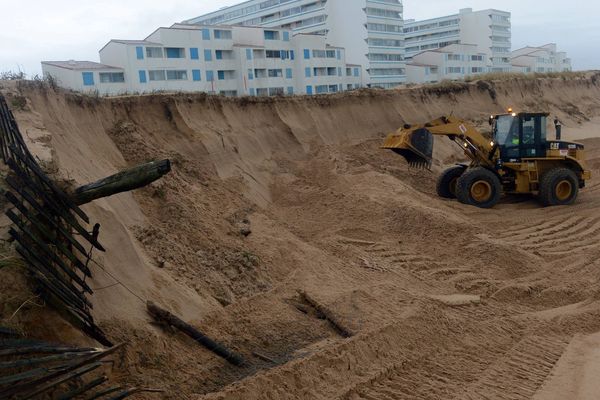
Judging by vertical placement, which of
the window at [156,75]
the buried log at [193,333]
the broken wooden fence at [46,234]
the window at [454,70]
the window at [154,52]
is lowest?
the buried log at [193,333]

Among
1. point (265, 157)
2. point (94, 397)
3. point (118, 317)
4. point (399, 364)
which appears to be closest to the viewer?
point (94, 397)

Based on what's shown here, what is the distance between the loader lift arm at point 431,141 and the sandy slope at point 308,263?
41.0 inches

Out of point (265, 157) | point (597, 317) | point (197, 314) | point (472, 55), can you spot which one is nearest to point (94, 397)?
point (197, 314)

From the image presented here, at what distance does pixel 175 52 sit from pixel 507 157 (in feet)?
106

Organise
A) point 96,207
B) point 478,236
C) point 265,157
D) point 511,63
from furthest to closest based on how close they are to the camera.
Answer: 1. point 511,63
2. point 265,157
3. point 478,236
4. point 96,207

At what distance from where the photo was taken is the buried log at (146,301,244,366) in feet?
20.3

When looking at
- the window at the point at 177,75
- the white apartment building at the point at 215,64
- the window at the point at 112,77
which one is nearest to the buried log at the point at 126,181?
the white apartment building at the point at 215,64

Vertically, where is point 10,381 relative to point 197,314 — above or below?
above

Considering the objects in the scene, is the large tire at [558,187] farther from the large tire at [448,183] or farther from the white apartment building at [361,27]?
the white apartment building at [361,27]

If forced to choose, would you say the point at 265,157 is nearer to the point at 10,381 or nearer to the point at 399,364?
the point at 399,364

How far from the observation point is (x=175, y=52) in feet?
137

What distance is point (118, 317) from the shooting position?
589 cm

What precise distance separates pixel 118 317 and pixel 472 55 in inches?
2769

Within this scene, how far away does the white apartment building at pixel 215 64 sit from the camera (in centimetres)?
3766
